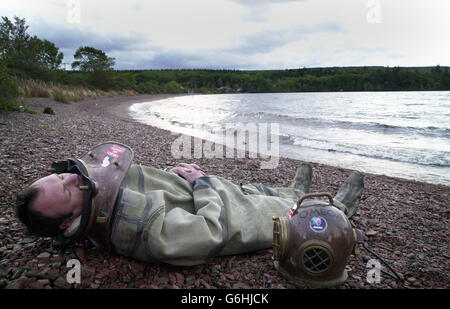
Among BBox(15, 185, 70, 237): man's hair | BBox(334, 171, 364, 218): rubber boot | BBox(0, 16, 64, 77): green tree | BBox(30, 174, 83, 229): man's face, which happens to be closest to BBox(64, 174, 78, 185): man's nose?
BBox(30, 174, 83, 229): man's face

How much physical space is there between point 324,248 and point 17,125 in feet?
32.7

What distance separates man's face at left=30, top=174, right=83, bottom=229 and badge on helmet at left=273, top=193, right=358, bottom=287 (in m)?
1.68

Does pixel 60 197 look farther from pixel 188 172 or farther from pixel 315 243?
pixel 315 243

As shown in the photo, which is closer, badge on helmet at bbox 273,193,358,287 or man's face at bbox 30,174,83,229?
man's face at bbox 30,174,83,229

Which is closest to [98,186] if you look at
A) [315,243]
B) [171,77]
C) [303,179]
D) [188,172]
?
[188,172]

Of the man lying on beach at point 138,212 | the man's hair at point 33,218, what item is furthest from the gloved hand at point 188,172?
the man's hair at point 33,218

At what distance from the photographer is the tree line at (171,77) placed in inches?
1315

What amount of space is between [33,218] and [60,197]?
9.5 inches

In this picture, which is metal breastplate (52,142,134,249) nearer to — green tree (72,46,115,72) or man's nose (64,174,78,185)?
man's nose (64,174,78,185)

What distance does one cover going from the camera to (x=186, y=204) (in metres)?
2.98

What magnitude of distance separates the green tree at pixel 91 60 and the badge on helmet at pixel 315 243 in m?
69.5

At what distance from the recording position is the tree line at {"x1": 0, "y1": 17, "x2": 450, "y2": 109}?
3341cm
